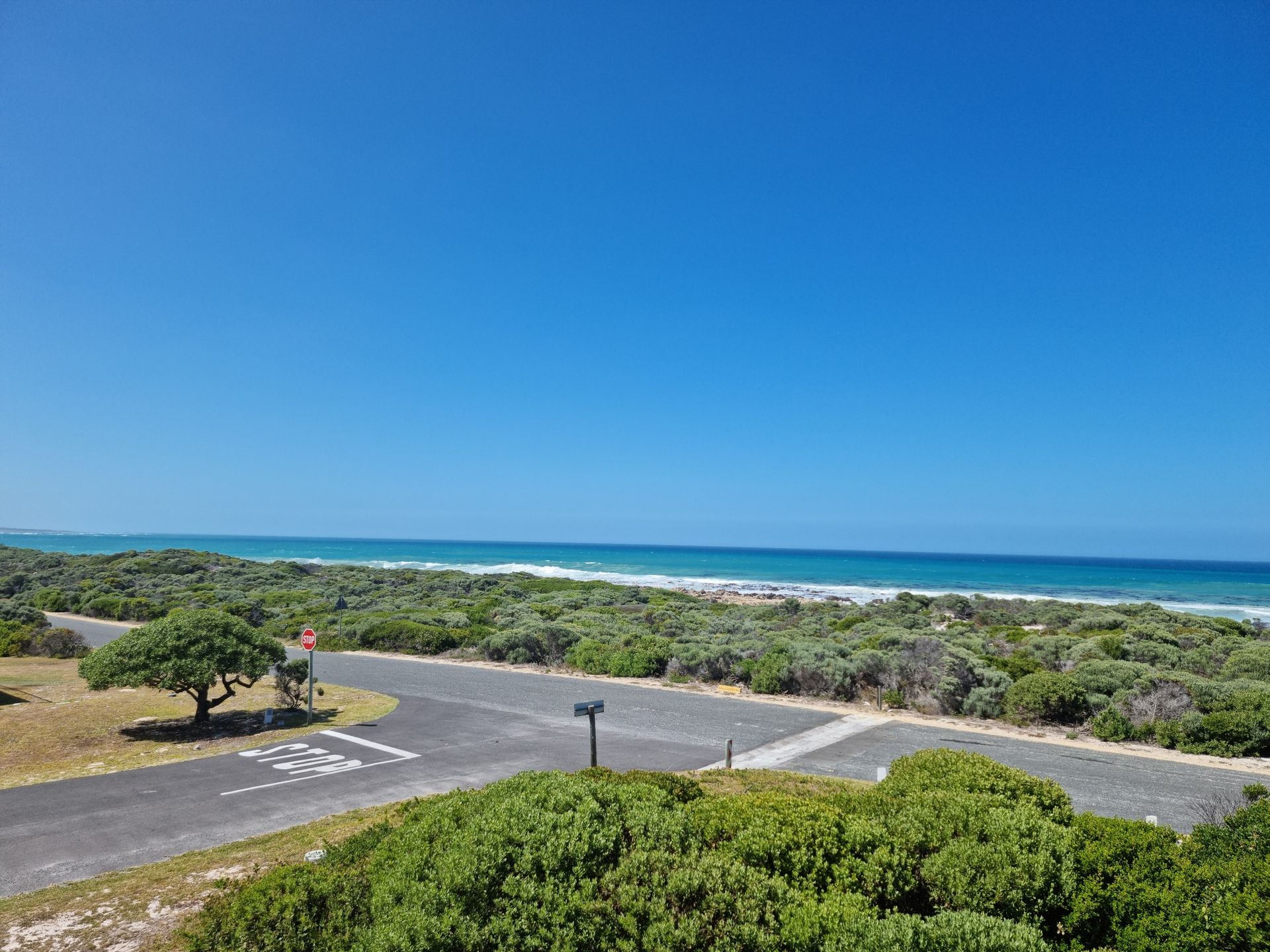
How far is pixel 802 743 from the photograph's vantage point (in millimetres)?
14867

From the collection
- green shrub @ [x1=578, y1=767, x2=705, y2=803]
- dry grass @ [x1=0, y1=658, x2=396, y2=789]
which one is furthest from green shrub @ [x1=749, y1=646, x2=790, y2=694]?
green shrub @ [x1=578, y1=767, x2=705, y2=803]

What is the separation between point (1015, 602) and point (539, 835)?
5796cm

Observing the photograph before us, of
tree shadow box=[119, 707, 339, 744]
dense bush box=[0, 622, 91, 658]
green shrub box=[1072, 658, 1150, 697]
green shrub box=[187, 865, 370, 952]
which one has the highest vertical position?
green shrub box=[187, 865, 370, 952]

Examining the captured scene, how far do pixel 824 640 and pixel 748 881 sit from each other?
22.0 meters

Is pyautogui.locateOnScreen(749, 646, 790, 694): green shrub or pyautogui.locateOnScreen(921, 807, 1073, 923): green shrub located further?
pyautogui.locateOnScreen(749, 646, 790, 694): green shrub

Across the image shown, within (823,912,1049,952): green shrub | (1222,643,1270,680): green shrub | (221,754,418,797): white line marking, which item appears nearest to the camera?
(823,912,1049,952): green shrub

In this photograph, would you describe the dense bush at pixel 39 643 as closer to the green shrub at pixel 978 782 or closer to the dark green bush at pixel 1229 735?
the green shrub at pixel 978 782

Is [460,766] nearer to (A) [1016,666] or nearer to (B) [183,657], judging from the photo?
(B) [183,657]

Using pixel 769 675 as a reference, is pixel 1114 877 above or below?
above

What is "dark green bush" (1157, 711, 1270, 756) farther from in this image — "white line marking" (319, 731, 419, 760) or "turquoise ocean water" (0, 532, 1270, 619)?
"turquoise ocean water" (0, 532, 1270, 619)

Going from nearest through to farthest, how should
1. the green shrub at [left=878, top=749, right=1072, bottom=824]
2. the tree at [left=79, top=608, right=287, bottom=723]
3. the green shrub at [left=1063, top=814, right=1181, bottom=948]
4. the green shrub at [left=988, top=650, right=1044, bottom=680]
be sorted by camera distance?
the green shrub at [left=1063, top=814, right=1181, bottom=948]
the green shrub at [left=878, top=749, right=1072, bottom=824]
the tree at [left=79, top=608, right=287, bottom=723]
the green shrub at [left=988, top=650, right=1044, bottom=680]

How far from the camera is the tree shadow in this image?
15109 millimetres

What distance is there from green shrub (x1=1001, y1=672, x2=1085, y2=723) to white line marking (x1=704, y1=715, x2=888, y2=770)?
11.2ft

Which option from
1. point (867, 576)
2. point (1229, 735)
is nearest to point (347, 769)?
point (1229, 735)
